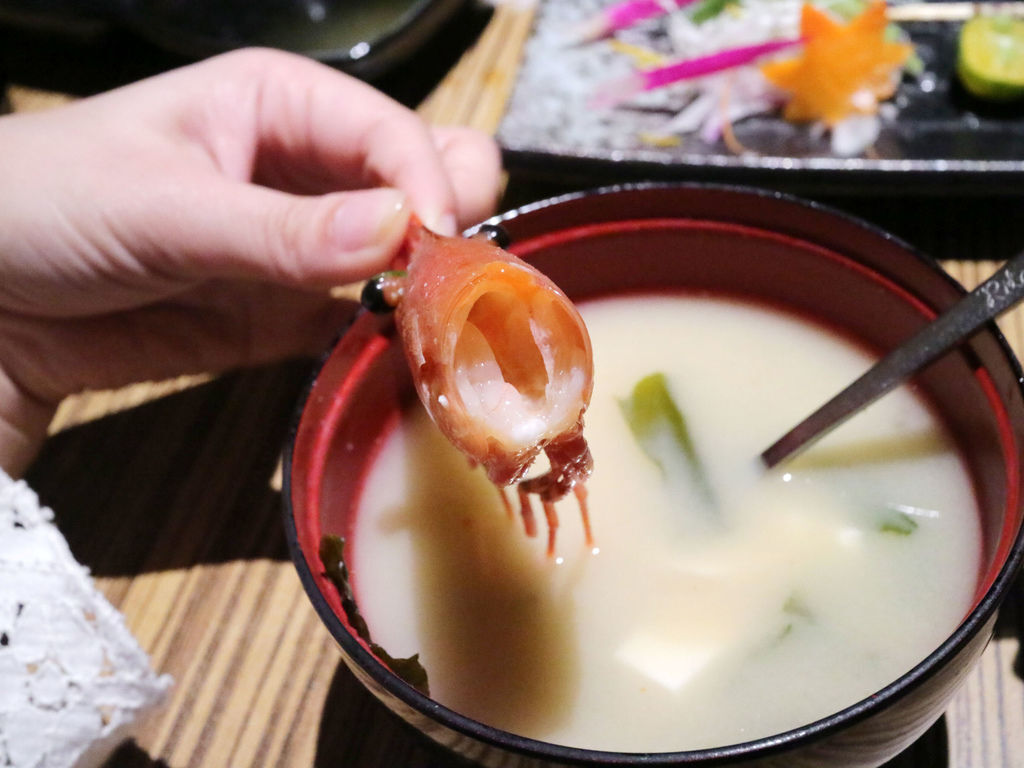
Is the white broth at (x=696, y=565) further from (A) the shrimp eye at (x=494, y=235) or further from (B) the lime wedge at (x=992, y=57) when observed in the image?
(B) the lime wedge at (x=992, y=57)

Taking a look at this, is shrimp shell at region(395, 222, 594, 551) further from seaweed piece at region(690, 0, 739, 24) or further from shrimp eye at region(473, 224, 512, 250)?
seaweed piece at region(690, 0, 739, 24)

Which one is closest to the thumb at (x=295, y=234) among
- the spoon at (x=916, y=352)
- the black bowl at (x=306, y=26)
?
the spoon at (x=916, y=352)

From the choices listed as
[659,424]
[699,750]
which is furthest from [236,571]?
[699,750]

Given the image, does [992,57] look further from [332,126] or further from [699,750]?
[699,750]

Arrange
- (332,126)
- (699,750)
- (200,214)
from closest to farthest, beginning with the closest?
(699,750) → (200,214) → (332,126)

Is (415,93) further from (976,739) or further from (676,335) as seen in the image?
(976,739)

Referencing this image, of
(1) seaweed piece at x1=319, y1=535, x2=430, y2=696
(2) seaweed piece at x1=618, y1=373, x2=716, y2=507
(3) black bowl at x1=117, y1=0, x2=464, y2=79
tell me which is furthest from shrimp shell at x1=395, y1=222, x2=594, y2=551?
(3) black bowl at x1=117, y1=0, x2=464, y2=79

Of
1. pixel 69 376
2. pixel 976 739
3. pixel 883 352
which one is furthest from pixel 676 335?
pixel 69 376
